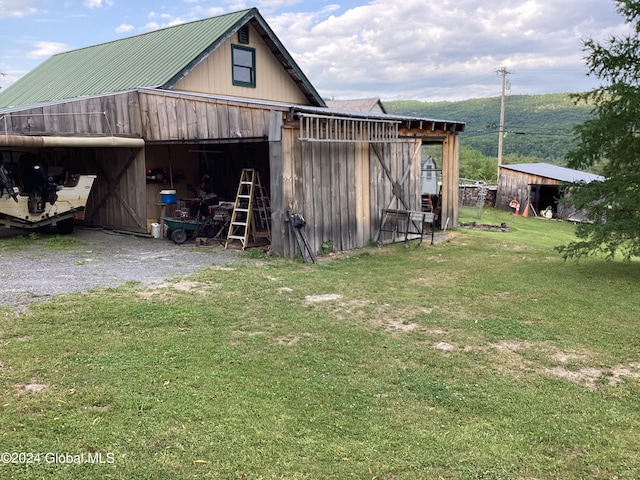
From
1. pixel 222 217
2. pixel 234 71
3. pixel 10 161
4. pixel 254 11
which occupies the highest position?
pixel 254 11

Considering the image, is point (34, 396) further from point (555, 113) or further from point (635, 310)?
point (555, 113)

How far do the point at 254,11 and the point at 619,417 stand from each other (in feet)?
47.7

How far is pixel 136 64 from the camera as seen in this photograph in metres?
15.8

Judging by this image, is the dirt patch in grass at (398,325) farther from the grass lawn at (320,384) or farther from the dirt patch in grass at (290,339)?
the dirt patch in grass at (290,339)

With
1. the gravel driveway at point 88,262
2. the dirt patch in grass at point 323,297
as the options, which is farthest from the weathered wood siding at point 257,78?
the dirt patch in grass at point 323,297

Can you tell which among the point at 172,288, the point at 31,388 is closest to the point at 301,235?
the point at 172,288

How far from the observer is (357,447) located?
3.56 metres

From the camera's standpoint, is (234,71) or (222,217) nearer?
(222,217)

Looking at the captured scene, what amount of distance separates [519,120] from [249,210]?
191ft

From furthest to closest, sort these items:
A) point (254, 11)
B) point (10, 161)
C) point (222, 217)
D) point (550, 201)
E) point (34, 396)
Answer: point (550, 201) < point (254, 11) < point (222, 217) < point (10, 161) < point (34, 396)

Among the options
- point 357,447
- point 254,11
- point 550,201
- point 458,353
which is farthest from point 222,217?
point 550,201

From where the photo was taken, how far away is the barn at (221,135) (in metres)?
10.5

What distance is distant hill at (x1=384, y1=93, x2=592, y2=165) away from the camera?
5412 cm

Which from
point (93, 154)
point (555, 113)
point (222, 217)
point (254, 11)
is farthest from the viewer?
point (555, 113)
